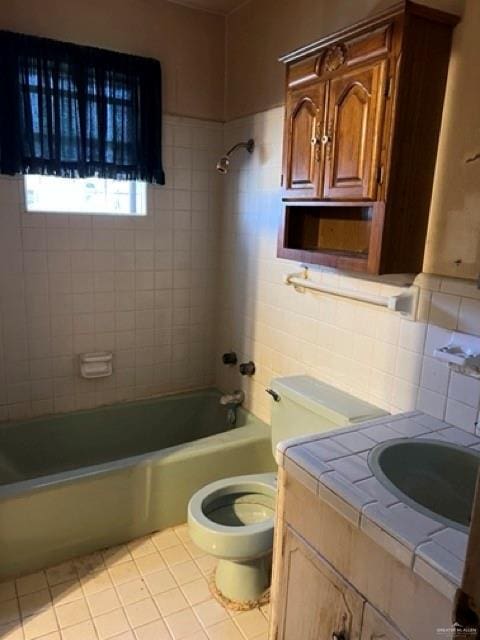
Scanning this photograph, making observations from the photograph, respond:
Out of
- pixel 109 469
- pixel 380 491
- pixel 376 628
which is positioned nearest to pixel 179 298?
pixel 109 469

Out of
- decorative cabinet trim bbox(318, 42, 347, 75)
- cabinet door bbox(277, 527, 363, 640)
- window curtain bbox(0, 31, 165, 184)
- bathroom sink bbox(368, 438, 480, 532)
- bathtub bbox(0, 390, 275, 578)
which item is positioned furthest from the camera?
window curtain bbox(0, 31, 165, 184)

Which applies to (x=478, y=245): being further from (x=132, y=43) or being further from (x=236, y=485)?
(x=132, y=43)

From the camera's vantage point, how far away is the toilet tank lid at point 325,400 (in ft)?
6.09

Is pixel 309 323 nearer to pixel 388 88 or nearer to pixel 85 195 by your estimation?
pixel 388 88

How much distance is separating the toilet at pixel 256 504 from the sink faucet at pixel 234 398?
25.8 inches

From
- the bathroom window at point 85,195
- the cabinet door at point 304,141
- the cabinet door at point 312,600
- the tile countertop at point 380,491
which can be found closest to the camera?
the tile countertop at point 380,491

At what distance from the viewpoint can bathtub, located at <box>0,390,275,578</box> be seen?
204 centimetres

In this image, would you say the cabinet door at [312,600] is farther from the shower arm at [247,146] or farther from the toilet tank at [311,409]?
the shower arm at [247,146]

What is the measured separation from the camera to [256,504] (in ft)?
6.93

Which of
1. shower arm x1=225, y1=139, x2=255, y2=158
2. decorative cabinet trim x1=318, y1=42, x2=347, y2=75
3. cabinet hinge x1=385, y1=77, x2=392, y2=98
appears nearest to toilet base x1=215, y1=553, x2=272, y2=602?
cabinet hinge x1=385, y1=77, x2=392, y2=98

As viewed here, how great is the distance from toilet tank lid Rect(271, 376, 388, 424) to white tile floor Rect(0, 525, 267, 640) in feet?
2.76

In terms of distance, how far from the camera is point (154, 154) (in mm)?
2641

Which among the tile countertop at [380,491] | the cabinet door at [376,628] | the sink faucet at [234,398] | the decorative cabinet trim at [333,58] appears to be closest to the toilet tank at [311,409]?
the tile countertop at [380,491]

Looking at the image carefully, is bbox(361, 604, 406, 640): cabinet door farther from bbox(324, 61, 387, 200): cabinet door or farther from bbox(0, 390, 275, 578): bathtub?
bbox(0, 390, 275, 578): bathtub
